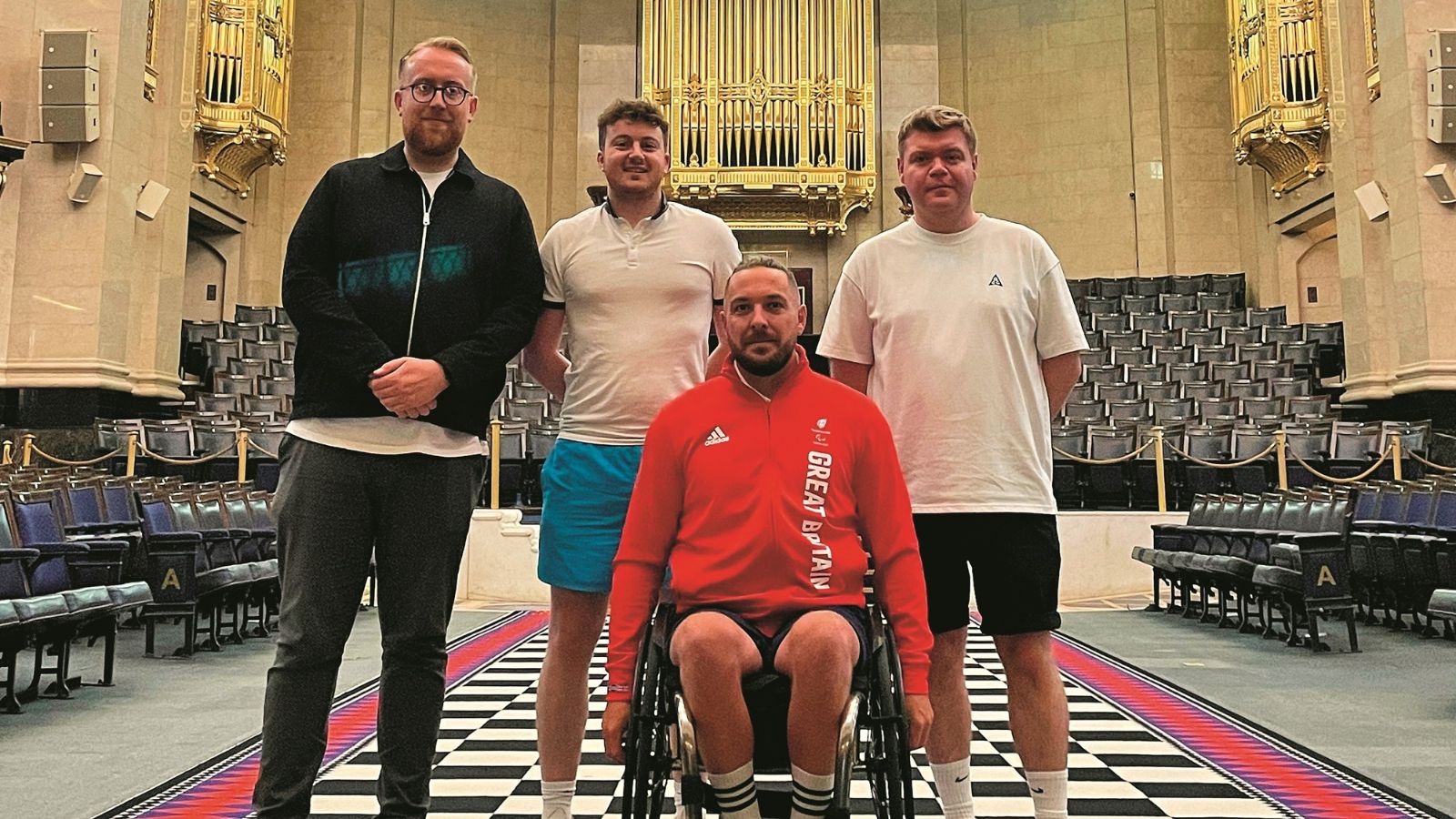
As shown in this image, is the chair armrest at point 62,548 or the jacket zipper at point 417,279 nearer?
the jacket zipper at point 417,279

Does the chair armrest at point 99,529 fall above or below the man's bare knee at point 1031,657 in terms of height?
above

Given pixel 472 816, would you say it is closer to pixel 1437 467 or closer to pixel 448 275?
pixel 448 275

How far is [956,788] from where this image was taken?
7.61ft

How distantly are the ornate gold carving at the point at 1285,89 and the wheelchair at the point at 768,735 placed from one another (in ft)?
44.1

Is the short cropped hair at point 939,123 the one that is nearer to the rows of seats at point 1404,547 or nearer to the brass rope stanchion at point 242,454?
the rows of seats at point 1404,547

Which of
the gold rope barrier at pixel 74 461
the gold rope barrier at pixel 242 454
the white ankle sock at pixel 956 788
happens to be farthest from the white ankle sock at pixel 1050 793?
the gold rope barrier at pixel 74 461

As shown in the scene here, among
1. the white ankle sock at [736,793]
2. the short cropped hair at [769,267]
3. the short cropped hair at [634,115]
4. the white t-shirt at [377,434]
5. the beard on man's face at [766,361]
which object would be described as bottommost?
the white ankle sock at [736,793]

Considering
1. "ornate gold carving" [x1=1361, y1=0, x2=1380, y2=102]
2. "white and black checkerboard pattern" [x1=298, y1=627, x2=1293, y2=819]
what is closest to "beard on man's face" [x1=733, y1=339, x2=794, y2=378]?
"white and black checkerboard pattern" [x1=298, y1=627, x2=1293, y2=819]

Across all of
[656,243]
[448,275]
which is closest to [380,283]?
[448,275]

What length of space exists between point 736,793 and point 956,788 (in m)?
0.69

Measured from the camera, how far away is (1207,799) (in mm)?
2918

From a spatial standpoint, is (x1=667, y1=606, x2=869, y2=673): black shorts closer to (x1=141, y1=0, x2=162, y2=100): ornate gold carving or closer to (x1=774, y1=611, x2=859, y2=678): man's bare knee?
(x1=774, y1=611, x2=859, y2=678): man's bare knee

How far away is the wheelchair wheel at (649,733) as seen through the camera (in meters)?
1.75

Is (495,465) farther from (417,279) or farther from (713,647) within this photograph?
(713,647)
